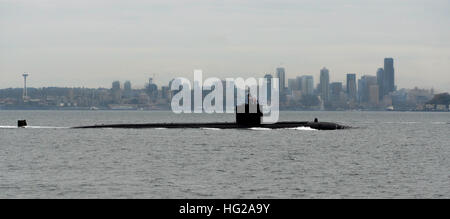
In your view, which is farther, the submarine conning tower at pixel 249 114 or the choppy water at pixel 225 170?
the submarine conning tower at pixel 249 114

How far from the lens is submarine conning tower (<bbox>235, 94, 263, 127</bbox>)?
68688 millimetres

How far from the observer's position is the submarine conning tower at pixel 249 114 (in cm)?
6869

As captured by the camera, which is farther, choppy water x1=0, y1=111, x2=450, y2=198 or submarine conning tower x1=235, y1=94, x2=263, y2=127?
submarine conning tower x1=235, y1=94, x2=263, y2=127

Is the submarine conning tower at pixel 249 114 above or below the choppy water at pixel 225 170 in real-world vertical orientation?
above

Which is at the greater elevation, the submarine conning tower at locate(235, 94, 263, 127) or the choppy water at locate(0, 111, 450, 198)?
the submarine conning tower at locate(235, 94, 263, 127)

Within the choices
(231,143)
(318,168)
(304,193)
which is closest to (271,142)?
(231,143)

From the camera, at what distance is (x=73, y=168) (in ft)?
142

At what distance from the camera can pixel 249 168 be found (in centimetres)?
4256

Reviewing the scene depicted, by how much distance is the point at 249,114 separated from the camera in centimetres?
7012
